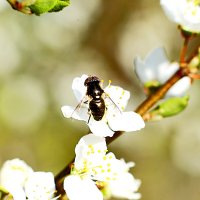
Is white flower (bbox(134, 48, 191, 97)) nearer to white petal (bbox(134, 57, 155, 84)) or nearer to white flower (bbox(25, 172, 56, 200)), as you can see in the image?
white petal (bbox(134, 57, 155, 84))

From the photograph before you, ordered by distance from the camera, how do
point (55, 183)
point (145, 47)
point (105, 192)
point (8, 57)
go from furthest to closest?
point (145, 47) < point (8, 57) < point (105, 192) < point (55, 183)

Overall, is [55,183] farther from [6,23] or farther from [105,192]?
[6,23]

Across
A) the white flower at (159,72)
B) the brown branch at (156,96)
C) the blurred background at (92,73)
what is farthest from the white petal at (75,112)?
the blurred background at (92,73)

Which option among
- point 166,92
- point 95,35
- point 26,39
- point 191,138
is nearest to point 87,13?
point 95,35

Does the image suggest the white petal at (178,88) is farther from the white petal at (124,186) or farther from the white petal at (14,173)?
the white petal at (14,173)

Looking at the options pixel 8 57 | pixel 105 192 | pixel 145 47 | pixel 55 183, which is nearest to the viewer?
pixel 55 183

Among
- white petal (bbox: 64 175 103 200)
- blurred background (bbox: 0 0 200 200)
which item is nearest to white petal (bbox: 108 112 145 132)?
white petal (bbox: 64 175 103 200)
